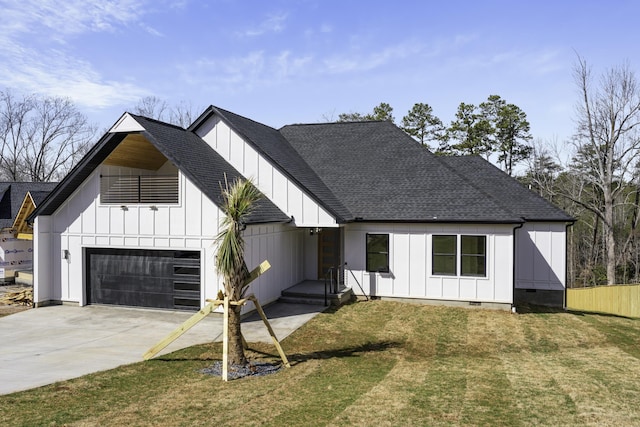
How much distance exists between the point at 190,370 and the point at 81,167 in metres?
8.81

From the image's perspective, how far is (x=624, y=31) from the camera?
69.6 feet

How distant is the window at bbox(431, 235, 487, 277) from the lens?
16044 millimetres

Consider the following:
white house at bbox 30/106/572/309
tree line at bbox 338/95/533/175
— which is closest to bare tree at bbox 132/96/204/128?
tree line at bbox 338/95/533/175

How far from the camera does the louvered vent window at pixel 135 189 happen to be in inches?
608

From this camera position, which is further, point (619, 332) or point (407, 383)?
point (619, 332)

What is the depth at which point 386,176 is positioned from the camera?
62.2ft

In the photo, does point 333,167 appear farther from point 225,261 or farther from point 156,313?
point 225,261

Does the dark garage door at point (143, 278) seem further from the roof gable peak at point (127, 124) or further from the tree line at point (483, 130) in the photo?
the tree line at point (483, 130)

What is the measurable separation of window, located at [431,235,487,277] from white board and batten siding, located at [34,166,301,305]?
541cm

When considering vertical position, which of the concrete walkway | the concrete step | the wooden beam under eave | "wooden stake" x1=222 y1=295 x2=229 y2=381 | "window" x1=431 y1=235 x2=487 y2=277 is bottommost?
the concrete walkway

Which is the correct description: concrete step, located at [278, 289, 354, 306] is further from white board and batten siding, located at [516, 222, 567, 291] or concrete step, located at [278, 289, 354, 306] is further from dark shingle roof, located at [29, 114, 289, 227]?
white board and batten siding, located at [516, 222, 567, 291]

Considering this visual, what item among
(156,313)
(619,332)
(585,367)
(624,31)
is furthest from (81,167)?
(624,31)

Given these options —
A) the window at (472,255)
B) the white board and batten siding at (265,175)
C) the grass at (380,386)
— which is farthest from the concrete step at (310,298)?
the window at (472,255)

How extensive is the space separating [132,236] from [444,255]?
10.4 metres
